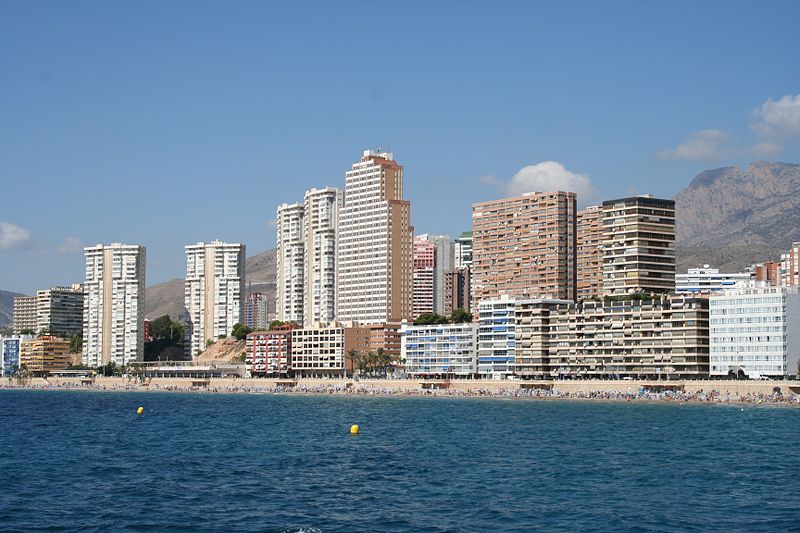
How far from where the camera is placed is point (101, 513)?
165 ft

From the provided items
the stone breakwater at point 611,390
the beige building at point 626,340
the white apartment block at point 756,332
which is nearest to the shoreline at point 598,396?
the stone breakwater at point 611,390

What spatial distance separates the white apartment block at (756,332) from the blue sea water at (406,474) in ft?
168

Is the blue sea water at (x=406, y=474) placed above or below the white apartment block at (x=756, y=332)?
below

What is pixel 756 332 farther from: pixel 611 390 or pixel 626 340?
→ pixel 626 340

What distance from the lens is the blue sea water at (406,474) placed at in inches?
1937

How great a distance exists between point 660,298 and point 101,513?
153 m

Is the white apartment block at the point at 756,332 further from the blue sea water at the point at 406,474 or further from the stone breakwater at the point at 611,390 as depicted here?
the blue sea water at the point at 406,474

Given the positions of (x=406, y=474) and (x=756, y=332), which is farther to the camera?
(x=756, y=332)

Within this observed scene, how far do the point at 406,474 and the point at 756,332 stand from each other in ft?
375

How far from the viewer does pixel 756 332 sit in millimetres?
165375

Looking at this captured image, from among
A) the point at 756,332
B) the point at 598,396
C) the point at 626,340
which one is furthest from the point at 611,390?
the point at 756,332

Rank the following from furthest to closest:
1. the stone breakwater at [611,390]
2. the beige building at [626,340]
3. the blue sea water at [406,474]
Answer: the beige building at [626,340]
the stone breakwater at [611,390]
the blue sea water at [406,474]

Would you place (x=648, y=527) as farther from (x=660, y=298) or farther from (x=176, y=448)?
(x=660, y=298)

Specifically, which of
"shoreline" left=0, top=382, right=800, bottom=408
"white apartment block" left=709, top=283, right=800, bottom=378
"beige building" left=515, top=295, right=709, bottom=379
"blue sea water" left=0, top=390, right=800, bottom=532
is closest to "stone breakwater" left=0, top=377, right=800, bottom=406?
"shoreline" left=0, top=382, right=800, bottom=408
